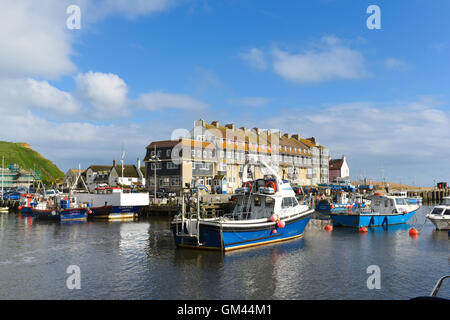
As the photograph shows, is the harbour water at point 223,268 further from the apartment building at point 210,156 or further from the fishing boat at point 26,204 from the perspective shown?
the fishing boat at point 26,204

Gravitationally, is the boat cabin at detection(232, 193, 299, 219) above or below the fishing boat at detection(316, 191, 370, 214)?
above

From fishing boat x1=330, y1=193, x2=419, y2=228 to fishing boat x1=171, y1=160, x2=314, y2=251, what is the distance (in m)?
9.46

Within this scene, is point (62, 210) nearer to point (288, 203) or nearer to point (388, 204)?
point (288, 203)

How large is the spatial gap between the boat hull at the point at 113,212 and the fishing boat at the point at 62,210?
204cm

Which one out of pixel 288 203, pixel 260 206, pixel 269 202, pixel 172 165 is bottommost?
pixel 260 206

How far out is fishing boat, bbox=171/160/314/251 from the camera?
79.9 feet

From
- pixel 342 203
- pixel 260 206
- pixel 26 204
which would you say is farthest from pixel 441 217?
pixel 26 204

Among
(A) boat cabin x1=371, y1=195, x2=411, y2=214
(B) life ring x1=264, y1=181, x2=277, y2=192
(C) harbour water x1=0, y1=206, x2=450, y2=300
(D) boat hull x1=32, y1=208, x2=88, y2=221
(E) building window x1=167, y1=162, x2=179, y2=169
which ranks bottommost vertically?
(C) harbour water x1=0, y1=206, x2=450, y2=300

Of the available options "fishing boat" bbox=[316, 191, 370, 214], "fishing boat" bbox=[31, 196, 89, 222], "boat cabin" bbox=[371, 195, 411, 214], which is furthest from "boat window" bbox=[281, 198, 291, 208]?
"fishing boat" bbox=[31, 196, 89, 222]

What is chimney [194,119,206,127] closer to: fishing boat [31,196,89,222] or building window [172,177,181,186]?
building window [172,177,181,186]

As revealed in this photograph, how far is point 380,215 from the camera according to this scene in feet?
130

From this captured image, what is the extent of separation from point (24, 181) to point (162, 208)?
117075 mm

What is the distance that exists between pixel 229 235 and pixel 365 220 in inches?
817

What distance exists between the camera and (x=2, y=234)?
36906 mm
